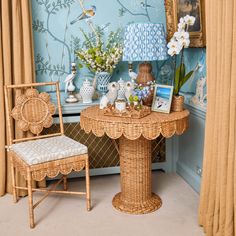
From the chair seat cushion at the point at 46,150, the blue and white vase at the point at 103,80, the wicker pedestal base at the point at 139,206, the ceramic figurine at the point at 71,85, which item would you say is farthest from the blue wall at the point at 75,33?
the chair seat cushion at the point at 46,150

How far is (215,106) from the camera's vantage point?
7.88 ft

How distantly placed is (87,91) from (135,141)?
793mm

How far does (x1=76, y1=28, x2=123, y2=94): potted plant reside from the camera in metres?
3.47

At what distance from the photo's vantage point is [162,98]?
9.83ft

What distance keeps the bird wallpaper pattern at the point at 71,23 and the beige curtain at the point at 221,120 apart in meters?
1.06

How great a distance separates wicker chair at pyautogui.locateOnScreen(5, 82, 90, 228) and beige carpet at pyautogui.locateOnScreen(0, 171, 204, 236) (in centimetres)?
10

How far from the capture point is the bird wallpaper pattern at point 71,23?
3.54 meters

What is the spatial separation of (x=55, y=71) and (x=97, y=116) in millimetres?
998

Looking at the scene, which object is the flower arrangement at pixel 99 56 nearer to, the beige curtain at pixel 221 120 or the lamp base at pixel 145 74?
the lamp base at pixel 145 74

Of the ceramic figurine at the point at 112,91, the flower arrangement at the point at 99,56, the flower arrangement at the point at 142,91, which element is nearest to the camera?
the flower arrangement at the point at 142,91

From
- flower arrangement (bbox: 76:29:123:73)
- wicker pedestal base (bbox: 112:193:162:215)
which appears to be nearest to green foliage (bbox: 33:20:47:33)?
flower arrangement (bbox: 76:29:123:73)

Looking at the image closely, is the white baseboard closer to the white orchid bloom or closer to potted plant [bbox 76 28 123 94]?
potted plant [bbox 76 28 123 94]

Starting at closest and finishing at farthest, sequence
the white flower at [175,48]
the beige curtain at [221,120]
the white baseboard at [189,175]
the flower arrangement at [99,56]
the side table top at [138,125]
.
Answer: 1. the beige curtain at [221,120]
2. the side table top at [138,125]
3. the white flower at [175,48]
4. the white baseboard at [189,175]
5. the flower arrangement at [99,56]

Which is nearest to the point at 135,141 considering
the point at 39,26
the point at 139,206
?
the point at 139,206
